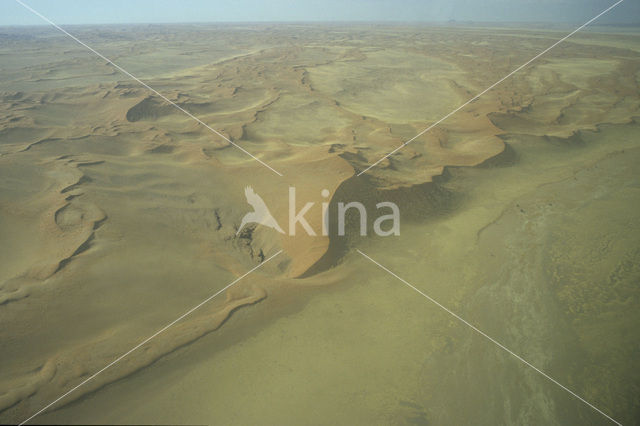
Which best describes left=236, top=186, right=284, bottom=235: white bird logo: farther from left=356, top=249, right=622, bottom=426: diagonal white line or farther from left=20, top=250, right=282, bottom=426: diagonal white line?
left=356, top=249, right=622, bottom=426: diagonal white line

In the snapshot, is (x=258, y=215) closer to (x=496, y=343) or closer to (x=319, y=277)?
(x=319, y=277)

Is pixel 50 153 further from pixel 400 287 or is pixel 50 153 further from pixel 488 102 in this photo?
pixel 488 102

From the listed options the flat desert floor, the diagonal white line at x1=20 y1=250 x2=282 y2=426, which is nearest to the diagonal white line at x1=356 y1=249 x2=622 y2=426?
the flat desert floor

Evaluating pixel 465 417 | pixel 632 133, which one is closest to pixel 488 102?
pixel 632 133

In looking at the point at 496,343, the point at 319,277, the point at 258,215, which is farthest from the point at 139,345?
the point at 496,343

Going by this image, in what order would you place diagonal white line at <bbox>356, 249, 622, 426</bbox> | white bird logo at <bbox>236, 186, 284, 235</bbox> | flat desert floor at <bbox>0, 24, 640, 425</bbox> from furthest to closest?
white bird logo at <bbox>236, 186, 284, 235</bbox>
diagonal white line at <bbox>356, 249, 622, 426</bbox>
flat desert floor at <bbox>0, 24, 640, 425</bbox>
